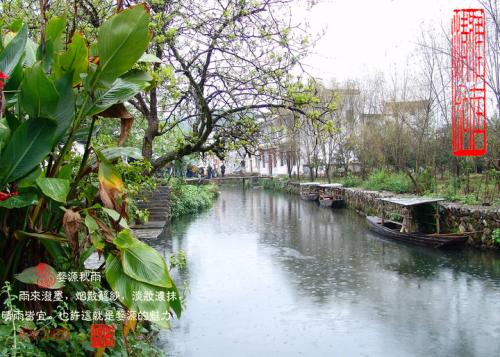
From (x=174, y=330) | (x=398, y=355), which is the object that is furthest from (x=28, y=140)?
(x=398, y=355)

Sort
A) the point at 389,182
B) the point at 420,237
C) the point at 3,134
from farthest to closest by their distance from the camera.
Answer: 1. the point at 389,182
2. the point at 420,237
3. the point at 3,134

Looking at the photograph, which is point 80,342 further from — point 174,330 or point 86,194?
point 174,330

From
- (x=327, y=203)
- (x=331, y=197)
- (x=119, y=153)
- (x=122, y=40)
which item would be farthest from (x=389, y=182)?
(x=122, y=40)

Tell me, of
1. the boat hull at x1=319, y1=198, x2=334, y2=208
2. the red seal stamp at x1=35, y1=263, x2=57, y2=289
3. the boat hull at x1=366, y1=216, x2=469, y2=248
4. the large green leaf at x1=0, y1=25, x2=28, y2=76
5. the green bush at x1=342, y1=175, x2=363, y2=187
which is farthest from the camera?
the green bush at x1=342, y1=175, x2=363, y2=187

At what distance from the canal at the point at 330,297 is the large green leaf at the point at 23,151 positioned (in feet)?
7.55

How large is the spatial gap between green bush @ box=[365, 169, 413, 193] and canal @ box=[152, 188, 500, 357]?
419 centimetres

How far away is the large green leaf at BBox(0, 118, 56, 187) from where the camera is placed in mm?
1881

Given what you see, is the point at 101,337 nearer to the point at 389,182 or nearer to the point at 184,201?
the point at 184,201

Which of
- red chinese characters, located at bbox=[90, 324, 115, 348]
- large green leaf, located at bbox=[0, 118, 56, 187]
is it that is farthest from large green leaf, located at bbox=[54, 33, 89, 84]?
red chinese characters, located at bbox=[90, 324, 115, 348]

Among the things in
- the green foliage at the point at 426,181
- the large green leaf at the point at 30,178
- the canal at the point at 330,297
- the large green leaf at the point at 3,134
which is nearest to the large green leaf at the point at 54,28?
the large green leaf at the point at 3,134

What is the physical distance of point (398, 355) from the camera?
214 inches

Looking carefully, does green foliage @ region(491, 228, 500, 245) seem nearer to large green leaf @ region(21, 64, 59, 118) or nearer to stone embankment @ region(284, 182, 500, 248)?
stone embankment @ region(284, 182, 500, 248)

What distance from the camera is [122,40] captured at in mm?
1951

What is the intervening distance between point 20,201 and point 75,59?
2.27ft
